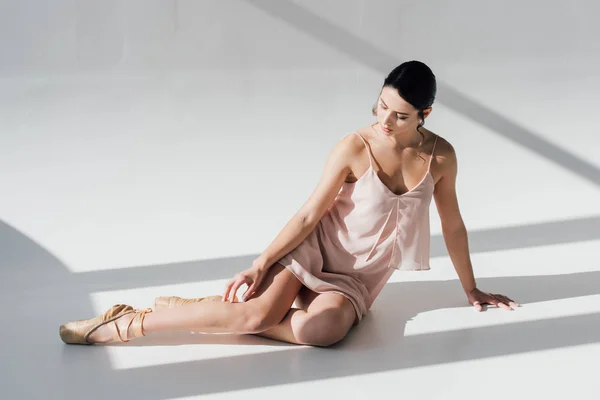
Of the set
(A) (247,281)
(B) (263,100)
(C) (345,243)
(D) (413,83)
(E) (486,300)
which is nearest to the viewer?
(D) (413,83)

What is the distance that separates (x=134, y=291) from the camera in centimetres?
359

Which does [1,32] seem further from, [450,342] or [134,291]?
[450,342]

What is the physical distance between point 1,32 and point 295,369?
297 centimetres

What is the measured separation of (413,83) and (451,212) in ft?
1.90

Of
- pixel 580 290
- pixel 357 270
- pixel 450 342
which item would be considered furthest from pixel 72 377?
pixel 580 290

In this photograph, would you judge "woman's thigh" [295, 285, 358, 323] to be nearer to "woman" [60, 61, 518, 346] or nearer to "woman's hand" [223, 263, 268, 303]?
"woman" [60, 61, 518, 346]

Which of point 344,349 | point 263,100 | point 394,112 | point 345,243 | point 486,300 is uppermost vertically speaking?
point 263,100

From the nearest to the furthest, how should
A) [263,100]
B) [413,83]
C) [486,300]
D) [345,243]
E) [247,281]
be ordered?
[413,83] < [247,281] < [345,243] < [486,300] < [263,100]

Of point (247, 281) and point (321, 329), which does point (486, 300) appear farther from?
point (247, 281)

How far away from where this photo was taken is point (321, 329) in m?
2.99

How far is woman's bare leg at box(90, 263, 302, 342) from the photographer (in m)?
2.95

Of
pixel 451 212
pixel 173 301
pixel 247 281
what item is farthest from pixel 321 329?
pixel 451 212

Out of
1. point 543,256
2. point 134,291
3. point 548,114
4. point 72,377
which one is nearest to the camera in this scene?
point 72,377

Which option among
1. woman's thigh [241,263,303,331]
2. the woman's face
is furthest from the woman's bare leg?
the woman's face
